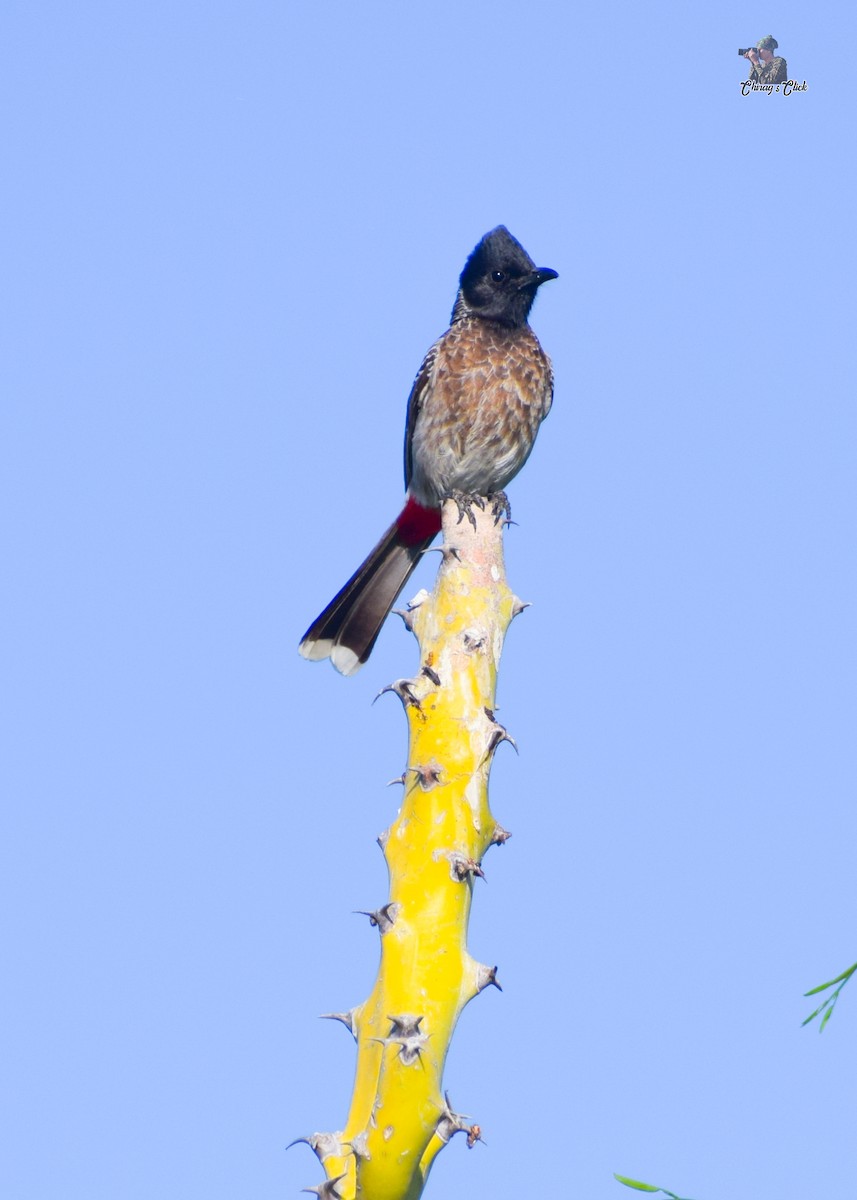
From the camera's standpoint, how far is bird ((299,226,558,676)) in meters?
5.93

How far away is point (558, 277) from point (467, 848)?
410cm

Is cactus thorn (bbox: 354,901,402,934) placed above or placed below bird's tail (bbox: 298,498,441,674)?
below

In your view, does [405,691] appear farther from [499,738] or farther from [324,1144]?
[324,1144]

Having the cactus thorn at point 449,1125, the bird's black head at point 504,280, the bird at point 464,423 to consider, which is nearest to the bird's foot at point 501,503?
the bird at point 464,423

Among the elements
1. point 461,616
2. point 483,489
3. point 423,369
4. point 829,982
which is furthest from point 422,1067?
point 423,369

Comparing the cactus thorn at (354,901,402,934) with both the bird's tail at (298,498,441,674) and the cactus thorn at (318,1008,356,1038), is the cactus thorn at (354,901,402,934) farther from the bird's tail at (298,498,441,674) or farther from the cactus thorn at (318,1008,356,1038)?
the bird's tail at (298,498,441,674)

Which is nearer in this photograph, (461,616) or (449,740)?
(449,740)

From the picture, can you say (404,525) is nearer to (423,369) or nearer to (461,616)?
(423,369)

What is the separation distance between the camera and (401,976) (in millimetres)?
2834

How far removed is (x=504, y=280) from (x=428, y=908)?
4278 mm

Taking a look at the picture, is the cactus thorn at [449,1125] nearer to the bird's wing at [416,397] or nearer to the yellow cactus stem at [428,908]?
the yellow cactus stem at [428,908]

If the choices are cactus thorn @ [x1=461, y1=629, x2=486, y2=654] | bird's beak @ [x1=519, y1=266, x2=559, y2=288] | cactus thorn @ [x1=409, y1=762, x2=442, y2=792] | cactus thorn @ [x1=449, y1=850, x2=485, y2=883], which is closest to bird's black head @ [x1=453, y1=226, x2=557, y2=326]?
bird's beak @ [x1=519, y1=266, x2=559, y2=288]

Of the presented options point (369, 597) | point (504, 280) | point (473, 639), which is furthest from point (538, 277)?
point (473, 639)

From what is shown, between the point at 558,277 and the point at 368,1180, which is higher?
the point at 558,277
